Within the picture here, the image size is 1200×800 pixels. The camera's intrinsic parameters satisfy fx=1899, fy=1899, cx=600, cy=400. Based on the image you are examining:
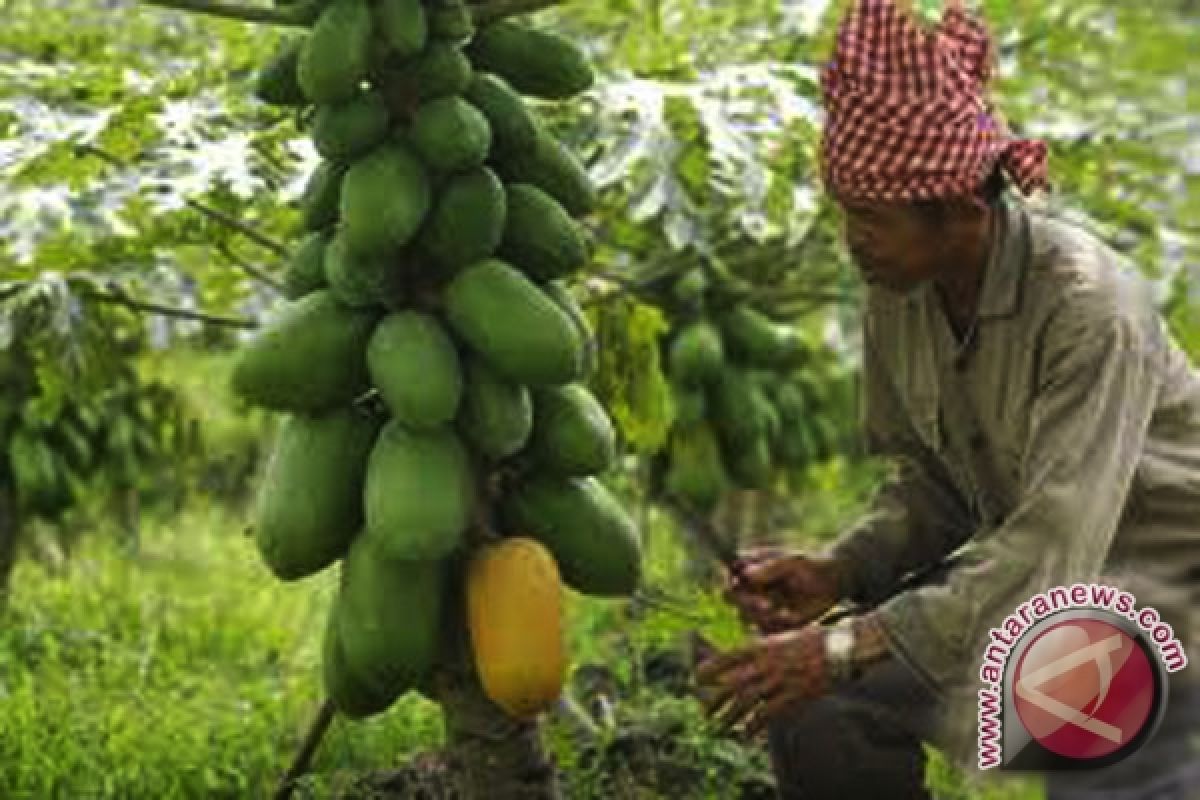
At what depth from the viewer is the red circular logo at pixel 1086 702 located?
291cm

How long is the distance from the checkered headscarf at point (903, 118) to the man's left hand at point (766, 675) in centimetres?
68

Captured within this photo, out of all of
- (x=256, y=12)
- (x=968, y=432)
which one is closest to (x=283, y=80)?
(x=256, y=12)

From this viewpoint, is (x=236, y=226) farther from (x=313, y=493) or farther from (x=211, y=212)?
(x=313, y=493)

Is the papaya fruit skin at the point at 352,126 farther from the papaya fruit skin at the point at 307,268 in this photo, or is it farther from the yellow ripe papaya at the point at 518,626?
the yellow ripe papaya at the point at 518,626

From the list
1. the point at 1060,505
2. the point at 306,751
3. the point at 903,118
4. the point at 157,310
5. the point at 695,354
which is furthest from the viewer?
the point at 695,354

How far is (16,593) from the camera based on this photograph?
5.54 m

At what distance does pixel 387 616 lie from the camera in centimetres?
233

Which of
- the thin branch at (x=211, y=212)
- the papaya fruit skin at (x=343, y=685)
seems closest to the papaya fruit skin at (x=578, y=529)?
the papaya fruit skin at (x=343, y=685)

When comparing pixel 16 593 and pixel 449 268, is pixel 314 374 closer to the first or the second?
pixel 449 268

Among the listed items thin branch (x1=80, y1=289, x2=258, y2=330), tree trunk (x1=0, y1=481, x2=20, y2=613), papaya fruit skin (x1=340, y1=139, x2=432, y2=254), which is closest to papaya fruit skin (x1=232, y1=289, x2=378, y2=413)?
papaya fruit skin (x1=340, y1=139, x2=432, y2=254)

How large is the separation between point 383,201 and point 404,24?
0.22 metres

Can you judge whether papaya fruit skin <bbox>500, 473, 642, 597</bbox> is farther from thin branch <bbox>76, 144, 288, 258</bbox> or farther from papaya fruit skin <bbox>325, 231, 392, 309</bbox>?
thin branch <bbox>76, 144, 288, 258</bbox>

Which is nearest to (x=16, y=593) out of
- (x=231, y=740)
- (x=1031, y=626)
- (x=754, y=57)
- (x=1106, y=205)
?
(x=231, y=740)

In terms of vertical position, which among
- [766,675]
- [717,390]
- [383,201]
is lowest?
[717,390]
